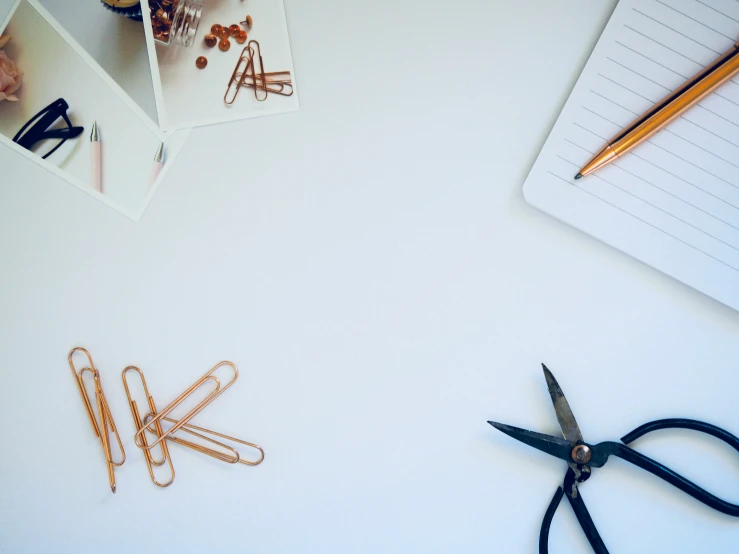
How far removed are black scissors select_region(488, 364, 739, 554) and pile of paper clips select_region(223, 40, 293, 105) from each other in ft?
2.08

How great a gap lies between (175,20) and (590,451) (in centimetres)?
98

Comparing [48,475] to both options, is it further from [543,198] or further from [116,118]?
[543,198]

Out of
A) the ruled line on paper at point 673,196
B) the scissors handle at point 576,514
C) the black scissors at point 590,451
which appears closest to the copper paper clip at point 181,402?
the black scissors at point 590,451

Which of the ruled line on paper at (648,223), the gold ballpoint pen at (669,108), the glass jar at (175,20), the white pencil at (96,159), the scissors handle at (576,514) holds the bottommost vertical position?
the scissors handle at (576,514)

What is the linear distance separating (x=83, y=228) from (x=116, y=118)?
20cm

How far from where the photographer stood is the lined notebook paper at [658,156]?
884mm

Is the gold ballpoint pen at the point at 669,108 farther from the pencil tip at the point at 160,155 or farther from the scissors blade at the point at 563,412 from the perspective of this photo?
the pencil tip at the point at 160,155

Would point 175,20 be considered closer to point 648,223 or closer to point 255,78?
point 255,78

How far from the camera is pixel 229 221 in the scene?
3.32 ft

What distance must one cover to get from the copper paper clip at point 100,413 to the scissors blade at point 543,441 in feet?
2.18

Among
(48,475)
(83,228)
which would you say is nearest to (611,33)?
(83,228)

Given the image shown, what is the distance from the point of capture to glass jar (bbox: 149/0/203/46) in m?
0.99

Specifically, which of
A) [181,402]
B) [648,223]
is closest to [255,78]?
[181,402]

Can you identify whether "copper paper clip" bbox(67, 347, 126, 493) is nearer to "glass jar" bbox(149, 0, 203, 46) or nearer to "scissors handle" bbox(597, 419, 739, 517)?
"glass jar" bbox(149, 0, 203, 46)
